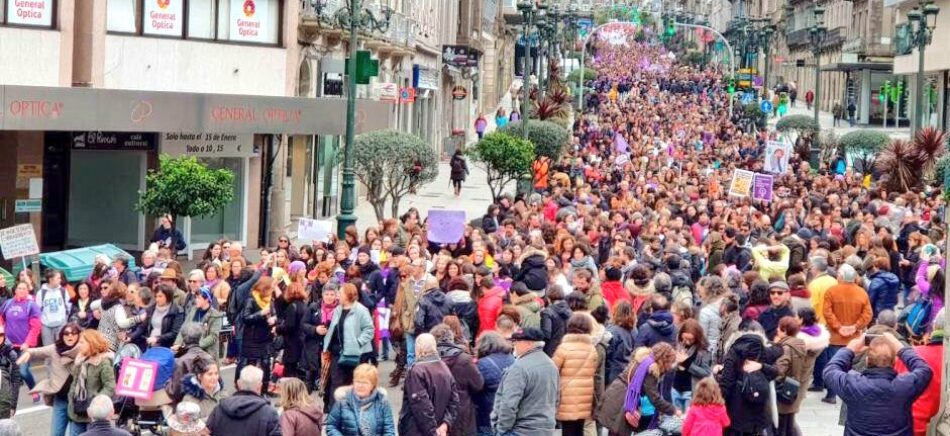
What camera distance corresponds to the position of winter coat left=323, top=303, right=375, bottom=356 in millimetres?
15383

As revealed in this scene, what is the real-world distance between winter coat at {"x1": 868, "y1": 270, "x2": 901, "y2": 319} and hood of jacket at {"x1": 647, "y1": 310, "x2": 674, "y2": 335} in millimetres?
5536

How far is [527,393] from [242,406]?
89.0 inches

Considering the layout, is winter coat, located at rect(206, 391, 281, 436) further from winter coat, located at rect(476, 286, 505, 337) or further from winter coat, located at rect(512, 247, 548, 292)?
winter coat, located at rect(512, 247, 548, 292)

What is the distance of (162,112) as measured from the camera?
99.7 ft

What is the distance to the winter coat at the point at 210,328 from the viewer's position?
15.0m

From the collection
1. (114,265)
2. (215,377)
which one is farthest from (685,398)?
(114,265)

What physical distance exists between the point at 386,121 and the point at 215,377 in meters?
25.9

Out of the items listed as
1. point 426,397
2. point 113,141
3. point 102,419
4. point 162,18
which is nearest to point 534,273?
point 426,397

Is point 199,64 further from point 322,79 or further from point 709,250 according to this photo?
point 709,250

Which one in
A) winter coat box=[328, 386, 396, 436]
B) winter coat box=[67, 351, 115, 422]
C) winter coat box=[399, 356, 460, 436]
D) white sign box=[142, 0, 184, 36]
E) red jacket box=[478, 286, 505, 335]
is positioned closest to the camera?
winter coat box=[328, 386, 396, 436]

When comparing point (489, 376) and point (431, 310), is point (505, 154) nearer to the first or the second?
point (431, 310)

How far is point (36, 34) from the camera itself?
28.8 metres

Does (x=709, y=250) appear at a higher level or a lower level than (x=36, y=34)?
lower

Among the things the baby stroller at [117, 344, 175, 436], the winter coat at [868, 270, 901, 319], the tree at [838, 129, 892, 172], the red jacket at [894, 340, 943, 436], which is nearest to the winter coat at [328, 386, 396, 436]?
the baby stroller at [117, 344, 175, 436]
